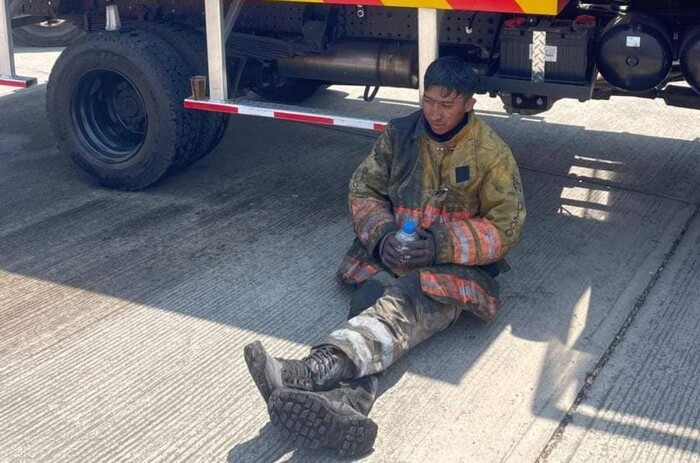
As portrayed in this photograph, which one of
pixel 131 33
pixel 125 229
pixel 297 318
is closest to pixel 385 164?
pixel 297 318

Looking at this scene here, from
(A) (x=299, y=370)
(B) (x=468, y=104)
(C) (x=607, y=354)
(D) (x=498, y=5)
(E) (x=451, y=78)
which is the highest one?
(D) (x=498, y=5)

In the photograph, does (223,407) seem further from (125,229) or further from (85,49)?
(85,49)

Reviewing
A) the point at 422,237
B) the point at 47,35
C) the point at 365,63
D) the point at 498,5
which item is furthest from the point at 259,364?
the point at 47,35

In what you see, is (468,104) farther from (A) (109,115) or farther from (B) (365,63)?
(A) (109,115)

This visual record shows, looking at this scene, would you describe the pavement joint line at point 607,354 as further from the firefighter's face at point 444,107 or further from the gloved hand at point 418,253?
the firefighter's face at point 444,107

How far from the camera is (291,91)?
23.5 feet

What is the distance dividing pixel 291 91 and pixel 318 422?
14.0 feet

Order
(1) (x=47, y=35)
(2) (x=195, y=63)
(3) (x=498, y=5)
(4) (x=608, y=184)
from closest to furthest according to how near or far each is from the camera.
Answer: (3) (x=498, y=5)
(2) (x=195, y=63)
(4) (x=608, y=184)
(1) (x=47, y=35)

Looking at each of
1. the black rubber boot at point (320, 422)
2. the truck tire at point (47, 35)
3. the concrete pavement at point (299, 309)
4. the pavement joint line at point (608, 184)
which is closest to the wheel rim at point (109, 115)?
the concrete pavement at point (299, 309)

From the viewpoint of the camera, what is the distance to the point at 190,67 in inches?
221

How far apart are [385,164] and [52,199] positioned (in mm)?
2297

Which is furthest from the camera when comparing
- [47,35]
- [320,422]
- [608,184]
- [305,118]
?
[47,35]

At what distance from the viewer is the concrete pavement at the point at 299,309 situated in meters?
3.45

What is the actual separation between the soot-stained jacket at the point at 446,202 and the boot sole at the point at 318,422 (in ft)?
2.65
